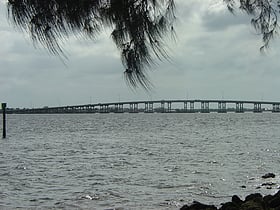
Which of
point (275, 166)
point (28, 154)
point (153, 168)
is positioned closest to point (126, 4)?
point (153, 168)

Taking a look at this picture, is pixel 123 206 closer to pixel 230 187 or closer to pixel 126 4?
pixel 230 187

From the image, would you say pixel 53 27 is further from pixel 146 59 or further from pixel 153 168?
pixel 153 168

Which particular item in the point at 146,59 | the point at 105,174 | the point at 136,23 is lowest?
the point at 105,174

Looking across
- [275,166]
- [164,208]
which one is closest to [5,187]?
[164,208]

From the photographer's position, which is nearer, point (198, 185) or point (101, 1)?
point (101, 1)

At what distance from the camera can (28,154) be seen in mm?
37000

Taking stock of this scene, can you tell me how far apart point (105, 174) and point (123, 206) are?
29.1 ft

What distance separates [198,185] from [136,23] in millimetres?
15785

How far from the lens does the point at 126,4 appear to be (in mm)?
5816

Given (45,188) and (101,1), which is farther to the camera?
(45,188)

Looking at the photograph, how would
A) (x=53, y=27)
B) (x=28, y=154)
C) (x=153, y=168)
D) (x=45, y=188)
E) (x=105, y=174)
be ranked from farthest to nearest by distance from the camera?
(x=28, y=154), (x=153, y=168), (x=105, y=174), (x=45, y=188), (x=53, y=27)

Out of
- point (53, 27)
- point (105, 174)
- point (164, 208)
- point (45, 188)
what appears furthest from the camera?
point (105, 174)

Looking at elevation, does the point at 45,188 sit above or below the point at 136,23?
below

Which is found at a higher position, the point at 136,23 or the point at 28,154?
the point at 136,23
